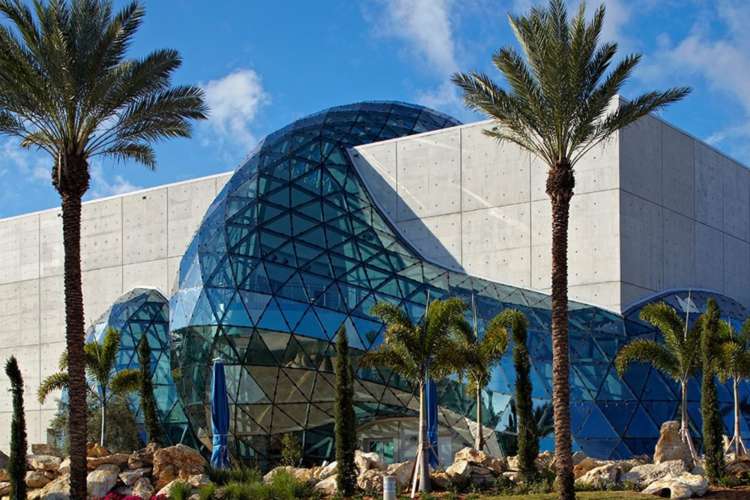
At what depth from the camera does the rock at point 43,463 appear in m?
32.7

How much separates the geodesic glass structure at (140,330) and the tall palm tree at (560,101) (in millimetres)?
28017

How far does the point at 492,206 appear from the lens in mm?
45969

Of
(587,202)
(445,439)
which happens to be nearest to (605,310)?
(587,202)

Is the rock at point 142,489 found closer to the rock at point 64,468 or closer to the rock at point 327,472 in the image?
the rock at point 64,468

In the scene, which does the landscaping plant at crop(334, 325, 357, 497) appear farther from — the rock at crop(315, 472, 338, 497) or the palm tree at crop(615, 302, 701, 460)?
the palm tree at crop(615, 302, 701, 460)

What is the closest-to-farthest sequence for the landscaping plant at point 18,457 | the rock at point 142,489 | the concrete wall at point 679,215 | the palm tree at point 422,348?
the landscaping plant at point 18,457 < the palm tree at point 422,348 < the rock at point 142,489 < the concrete wall at point 679,215

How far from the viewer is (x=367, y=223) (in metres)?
47.3

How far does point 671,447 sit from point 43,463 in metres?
17.8

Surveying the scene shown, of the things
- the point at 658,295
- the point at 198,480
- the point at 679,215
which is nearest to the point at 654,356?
the point at 658,295

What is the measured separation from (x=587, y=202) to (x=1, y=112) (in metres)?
24.6

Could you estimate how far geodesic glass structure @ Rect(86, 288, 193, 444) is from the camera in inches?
1986

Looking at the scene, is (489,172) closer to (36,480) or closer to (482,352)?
(482,352)

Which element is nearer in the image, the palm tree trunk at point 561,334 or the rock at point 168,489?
the palm tree trunk at point 561,334

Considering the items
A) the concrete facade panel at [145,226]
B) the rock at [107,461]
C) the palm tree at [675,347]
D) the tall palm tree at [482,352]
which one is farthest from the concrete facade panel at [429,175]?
the rock at [107,461]
